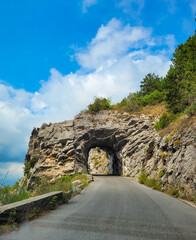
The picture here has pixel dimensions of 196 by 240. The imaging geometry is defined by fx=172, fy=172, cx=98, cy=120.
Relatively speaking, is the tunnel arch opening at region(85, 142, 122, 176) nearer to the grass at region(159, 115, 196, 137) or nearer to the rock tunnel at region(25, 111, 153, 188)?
the rock tunnel at region(25, 111, 153, 188)

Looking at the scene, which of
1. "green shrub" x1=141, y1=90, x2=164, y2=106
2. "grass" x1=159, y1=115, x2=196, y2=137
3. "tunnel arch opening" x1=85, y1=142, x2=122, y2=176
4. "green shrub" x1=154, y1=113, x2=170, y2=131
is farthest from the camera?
"green shrub" x1=141, y1=90, x2=164, y2=106

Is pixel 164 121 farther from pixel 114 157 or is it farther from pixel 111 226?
pixel 114 157

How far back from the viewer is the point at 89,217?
559 cm

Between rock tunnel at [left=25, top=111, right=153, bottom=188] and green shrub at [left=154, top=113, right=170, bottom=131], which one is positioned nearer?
green shrub at [left=154, top=113, right=170, bottom=131]

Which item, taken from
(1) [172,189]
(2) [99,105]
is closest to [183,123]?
(1) [172,189]

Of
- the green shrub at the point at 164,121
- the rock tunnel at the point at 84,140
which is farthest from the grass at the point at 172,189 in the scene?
the rock tunnel at the point at 84,140

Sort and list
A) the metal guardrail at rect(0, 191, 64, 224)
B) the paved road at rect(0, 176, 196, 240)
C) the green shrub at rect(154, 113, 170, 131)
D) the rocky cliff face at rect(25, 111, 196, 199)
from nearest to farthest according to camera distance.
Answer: the paved road at rect(0, 176, 196, 240)
the metal guardrail at rect(0, 191, 64, 224)
the green shrub at rect(154, 113, 170, 131)
the rocky cliff face at rect(25, 111, 196, 199)

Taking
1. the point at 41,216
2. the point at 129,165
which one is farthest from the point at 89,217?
the point at 129,165

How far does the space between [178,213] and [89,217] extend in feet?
11.0

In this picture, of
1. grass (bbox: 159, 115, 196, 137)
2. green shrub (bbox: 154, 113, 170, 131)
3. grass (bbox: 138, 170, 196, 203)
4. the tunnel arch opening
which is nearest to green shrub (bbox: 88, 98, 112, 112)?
the tunnel arch opening

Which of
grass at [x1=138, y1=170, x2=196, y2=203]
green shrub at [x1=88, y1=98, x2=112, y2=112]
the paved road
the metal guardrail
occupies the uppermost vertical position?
green shrub at [x1=88, y1=98, x2=112, y2=112]

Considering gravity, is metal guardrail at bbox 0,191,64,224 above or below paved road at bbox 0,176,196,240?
above

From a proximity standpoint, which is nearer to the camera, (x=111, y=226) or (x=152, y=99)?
(x=111, y=226)

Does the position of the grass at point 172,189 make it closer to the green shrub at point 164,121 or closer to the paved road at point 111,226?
Answer: the paved road at point 111,226
